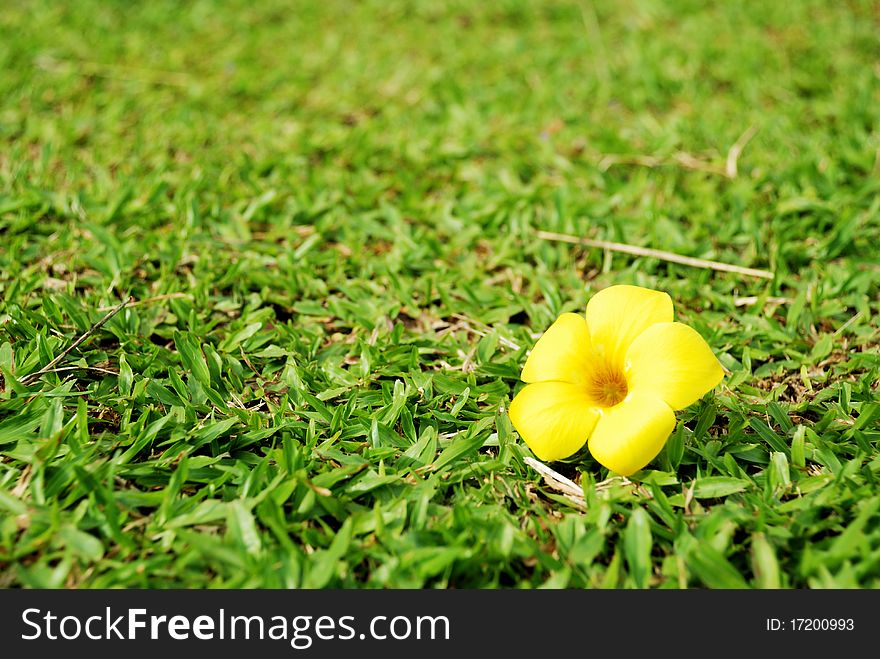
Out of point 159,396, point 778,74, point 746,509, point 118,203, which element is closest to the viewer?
point 746,509

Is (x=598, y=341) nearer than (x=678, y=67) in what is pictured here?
Yes

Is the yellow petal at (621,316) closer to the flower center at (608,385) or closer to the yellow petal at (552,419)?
the flower center at (608,385)

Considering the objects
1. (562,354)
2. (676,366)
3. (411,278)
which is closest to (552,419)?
(562,354)

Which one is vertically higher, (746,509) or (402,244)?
(402,244)

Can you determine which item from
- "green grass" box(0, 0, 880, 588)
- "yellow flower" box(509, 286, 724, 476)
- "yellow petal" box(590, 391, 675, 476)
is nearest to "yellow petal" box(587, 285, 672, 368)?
"yellow flower" box(509, 286, 724, 476)

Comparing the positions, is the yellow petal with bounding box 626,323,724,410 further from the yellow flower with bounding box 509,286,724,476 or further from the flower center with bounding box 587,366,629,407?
the flower center with bounding box 587,366,629,407

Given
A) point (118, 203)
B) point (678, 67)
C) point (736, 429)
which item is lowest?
point (736, 429)

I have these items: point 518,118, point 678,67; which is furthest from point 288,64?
point 678,67

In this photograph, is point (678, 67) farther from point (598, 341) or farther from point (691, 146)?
point (598, 341)
